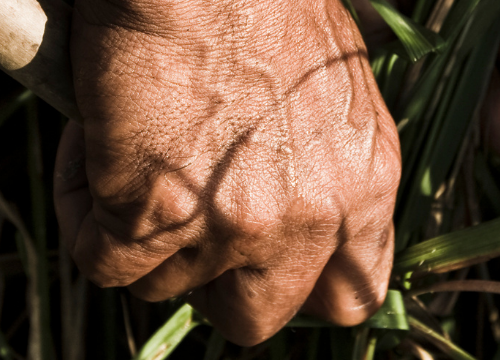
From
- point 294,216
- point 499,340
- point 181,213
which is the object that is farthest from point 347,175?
point 499,340

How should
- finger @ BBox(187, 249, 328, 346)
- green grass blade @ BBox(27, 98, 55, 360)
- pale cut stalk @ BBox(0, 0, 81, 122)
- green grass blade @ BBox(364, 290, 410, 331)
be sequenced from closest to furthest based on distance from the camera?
1. pale cut stalk @ BBox(0, 0, 81, 122)
2. finger @ BBox(187, 249, 328, 346)
3. green grass blade @ BBox(364, 290, 410, 331)
4. green grass blade @ BBox(27, 98, 55, 360)

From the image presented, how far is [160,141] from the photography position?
0.45 metres

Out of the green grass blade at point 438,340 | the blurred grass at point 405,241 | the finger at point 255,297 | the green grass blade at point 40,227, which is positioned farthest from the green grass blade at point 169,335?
the green grass blade at point 438,340

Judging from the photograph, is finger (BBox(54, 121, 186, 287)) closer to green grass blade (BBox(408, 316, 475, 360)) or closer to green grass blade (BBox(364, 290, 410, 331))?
green grass blade (BBox(364, 290, 410, 331))

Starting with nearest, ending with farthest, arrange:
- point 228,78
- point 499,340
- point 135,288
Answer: point 228,78
point 135,288
point 499,340

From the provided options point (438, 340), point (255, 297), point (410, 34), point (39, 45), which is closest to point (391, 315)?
point (438, 340)

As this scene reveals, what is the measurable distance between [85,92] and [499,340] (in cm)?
91

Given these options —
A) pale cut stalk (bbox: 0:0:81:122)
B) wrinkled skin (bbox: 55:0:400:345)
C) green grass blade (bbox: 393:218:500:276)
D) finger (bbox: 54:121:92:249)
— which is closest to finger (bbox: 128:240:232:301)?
wrinkled skin (bbox: 55:0:400:345)

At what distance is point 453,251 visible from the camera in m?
0.65

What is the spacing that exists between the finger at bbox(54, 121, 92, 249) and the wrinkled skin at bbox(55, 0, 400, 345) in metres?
0.04

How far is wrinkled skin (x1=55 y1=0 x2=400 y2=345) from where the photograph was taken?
44cm

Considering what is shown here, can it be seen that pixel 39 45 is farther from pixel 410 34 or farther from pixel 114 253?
pixel 410 34

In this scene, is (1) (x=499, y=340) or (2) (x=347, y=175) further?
(1) (x=499, y=340)

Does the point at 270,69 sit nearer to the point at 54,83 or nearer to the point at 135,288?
the point at 54,83
